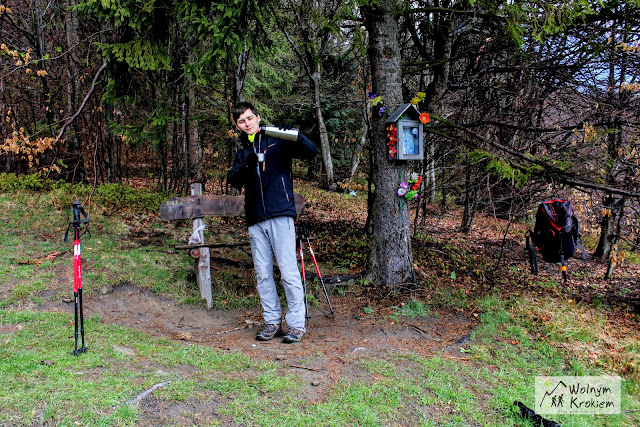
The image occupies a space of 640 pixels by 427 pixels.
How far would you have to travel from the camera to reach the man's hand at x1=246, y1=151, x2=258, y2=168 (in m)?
4.32

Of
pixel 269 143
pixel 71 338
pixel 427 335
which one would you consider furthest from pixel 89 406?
pixel 427 335

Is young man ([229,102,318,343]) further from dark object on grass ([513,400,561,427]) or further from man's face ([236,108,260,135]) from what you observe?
dark object on grass ([513,400,561,427])

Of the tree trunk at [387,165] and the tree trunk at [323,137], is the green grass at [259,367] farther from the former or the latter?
the tree trunk at [323,137]

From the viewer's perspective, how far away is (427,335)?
477 cm

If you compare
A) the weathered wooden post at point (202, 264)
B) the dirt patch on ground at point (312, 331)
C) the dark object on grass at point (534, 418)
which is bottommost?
the dark object on grass at point (534, 418)

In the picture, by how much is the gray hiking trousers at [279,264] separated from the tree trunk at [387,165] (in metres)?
1.81

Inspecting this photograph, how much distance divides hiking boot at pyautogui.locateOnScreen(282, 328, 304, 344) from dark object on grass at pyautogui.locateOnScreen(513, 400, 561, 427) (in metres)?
2.13

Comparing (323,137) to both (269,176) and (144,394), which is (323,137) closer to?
(269,176)

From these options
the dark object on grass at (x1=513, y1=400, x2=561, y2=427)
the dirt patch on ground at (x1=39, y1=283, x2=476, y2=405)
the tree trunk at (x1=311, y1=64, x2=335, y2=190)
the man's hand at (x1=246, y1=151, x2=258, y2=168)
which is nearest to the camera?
the dark object on grass at (x1=513, y1=400, x2=561, y2=427)

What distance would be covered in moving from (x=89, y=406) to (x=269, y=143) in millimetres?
2805

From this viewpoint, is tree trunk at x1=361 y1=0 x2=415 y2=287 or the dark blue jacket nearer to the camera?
the dark blue jacket

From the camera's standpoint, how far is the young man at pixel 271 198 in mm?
4371

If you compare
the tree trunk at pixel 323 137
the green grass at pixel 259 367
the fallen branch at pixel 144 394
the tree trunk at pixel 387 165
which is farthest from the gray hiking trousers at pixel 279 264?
the tree trunk at pixel 323 137

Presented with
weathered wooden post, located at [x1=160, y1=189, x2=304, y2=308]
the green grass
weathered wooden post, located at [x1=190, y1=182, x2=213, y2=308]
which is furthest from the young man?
weathered wooden post, located at [x1=190, y1=182, x2=213, y2=308]
